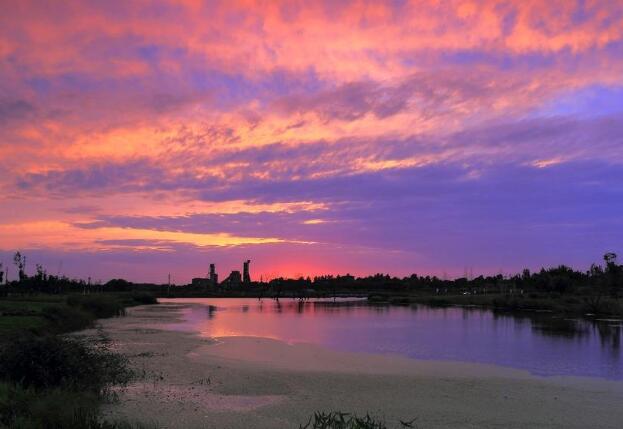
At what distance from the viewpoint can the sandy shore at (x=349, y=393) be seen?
13.7m

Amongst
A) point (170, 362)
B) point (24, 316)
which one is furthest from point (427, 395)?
point (24, 316)

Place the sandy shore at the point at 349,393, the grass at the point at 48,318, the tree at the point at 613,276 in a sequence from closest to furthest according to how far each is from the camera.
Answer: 1. the sandy shore at the point at 349,393
2. the grass at the point at 48,318
3. the tree at the point at 613,276

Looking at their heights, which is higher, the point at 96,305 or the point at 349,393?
the point at 96,305

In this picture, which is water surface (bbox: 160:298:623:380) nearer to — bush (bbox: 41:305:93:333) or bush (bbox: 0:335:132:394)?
bush (bbox: 41:305:93:333)

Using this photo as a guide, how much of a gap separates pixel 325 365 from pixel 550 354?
1173 centimetres

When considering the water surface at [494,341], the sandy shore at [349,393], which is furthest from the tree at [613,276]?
the sandy shore at [349,393]

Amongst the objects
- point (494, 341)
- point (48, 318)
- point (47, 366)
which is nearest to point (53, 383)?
point (47, 366)

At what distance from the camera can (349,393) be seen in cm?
1708

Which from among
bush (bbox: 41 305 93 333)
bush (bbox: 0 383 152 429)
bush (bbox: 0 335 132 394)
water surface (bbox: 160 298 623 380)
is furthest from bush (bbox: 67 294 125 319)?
bush (bbox: 0 383 152 429)

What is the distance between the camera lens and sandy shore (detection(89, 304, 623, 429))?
13.7m

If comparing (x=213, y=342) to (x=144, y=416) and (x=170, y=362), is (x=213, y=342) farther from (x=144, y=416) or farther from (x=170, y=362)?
(x=144, y=416)

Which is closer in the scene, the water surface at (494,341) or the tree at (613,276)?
the water surface at (494,341)

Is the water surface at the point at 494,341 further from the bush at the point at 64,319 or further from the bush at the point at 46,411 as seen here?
the bush at the point at 46,411

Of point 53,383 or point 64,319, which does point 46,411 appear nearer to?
point 53,383
